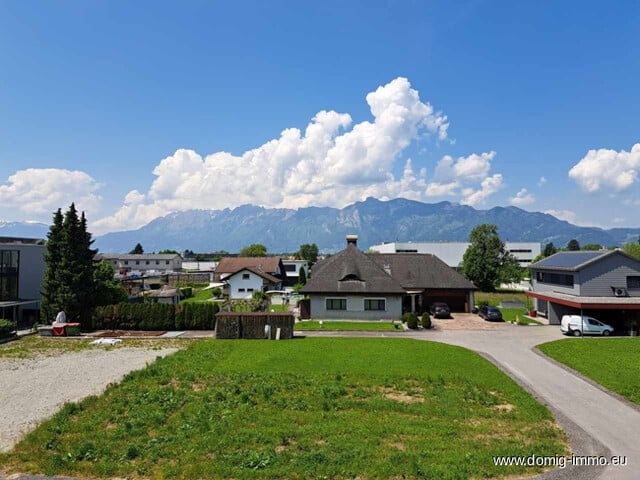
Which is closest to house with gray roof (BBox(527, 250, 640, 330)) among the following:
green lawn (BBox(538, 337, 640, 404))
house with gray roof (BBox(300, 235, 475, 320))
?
green lawn (BBox(538, 337, 640, 404))

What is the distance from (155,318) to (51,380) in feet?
52.4

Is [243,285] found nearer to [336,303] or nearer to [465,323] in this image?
[336,303]

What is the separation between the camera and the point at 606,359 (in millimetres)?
22984

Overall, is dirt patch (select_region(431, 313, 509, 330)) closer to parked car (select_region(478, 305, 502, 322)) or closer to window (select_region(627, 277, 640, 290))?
parked car (select_region(478, 305, 502, 322))

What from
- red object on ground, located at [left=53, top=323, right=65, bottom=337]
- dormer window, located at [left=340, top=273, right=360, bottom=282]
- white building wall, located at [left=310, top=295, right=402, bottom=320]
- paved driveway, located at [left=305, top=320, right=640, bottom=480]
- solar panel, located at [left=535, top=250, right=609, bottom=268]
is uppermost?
solar panel, located at [left=535, top=250, right=609, bottom=268]

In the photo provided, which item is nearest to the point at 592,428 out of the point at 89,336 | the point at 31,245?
the point at 89,336

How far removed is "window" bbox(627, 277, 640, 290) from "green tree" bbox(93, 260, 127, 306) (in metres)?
46.7

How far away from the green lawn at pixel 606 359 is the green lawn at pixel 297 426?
4484mm

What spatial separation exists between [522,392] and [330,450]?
32.3 ft

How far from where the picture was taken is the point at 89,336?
3188 cm

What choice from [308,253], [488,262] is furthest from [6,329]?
[308,253]

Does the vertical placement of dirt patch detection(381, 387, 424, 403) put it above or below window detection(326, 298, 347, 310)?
below

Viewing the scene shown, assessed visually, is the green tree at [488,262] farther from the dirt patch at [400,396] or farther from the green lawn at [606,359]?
the dirt patch at [400,396]

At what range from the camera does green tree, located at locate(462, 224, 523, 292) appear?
224 ft
